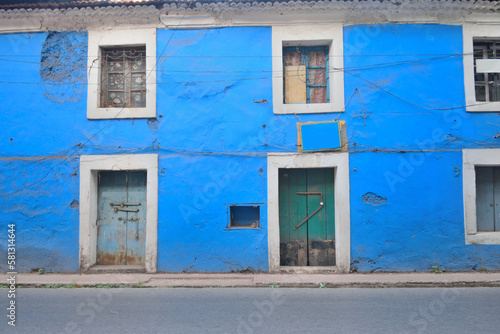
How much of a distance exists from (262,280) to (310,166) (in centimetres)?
242

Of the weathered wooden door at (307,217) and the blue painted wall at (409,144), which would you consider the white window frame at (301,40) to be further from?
the weathered wooden door at (307,217)

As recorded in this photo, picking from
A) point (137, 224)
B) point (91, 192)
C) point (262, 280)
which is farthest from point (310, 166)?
point (91, 192)

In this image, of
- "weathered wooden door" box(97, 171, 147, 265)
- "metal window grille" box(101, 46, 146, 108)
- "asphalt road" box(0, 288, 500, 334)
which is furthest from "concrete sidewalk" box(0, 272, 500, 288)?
"metal window grille" box(101, 46, 146, 108)

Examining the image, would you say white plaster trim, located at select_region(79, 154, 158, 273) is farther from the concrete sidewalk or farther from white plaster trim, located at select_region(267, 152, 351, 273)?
white plaster trim, located at select_region(267, 152, 351, 273)

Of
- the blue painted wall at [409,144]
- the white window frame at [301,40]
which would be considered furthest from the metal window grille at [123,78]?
the blue painted wall at [409,144]

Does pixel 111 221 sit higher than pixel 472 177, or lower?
lower

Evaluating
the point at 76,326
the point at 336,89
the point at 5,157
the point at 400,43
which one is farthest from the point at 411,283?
the point at 5,157

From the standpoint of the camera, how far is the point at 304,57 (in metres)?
7.58

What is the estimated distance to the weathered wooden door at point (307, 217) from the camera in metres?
7.39

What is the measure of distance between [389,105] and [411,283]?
11.4ft

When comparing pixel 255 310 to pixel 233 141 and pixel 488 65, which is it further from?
pixel 488 65

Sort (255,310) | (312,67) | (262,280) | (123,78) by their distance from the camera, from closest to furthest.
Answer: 1. (255,310)
2. (262,280)
3. (312,67)
4. (123,78)

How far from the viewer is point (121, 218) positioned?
752cm

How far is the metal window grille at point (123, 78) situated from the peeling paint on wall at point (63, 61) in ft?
1.47
